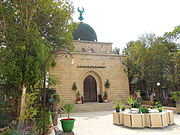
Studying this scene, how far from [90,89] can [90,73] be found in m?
1.69

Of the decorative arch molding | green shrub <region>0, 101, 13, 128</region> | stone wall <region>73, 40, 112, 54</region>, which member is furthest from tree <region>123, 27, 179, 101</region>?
green shrub <region>0, 101, 13, 128</region>

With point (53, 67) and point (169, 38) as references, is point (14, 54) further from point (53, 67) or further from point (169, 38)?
point (169, 38)

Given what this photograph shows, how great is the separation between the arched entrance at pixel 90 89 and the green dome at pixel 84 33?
20.3ft

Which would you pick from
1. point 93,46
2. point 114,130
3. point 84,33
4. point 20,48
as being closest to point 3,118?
point 20,48

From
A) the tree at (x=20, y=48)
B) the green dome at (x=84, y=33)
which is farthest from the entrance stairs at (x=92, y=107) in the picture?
the green dome at (x=84, y=33)

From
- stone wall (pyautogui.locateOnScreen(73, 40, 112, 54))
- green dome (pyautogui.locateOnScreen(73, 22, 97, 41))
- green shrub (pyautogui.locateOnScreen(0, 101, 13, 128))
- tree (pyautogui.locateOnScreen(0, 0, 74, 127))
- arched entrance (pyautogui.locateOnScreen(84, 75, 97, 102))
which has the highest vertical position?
green dome (pyautogui.locateOnScreen(73, 22, 97, 41))

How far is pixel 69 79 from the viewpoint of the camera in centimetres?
1393

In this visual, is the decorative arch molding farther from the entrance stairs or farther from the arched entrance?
the entrance stairs

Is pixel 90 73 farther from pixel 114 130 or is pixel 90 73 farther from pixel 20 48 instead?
pixel 20 48

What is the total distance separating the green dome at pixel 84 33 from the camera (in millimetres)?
18805

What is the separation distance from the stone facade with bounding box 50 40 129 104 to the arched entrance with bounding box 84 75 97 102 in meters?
0.34

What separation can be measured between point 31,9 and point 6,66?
2796 mm

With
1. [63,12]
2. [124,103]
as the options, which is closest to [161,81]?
[124,103]

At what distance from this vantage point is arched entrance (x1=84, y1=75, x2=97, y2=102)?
1480 cm
